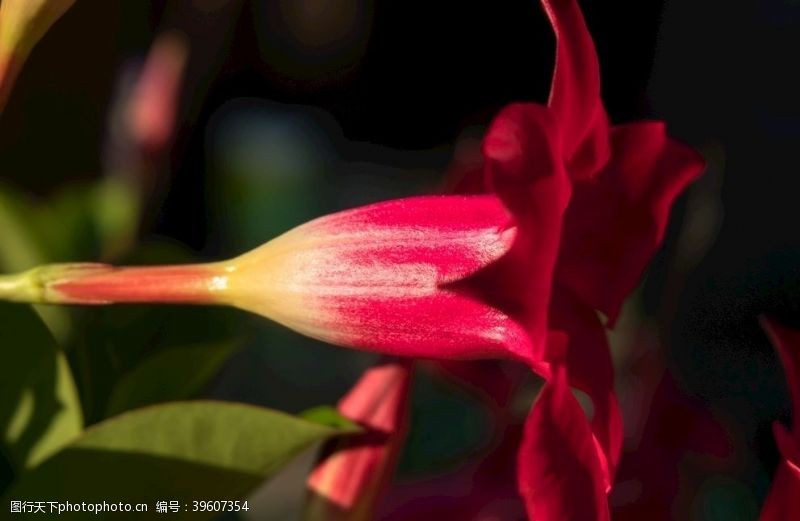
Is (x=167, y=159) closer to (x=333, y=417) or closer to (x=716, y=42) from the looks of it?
(x=333, y=417)

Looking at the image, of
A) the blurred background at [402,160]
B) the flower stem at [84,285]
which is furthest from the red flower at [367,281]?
the blurred background at [402,160]

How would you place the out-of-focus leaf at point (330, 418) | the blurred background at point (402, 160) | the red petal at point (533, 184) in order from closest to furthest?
the red petal at point (533, 184) → the out-of-focus leaf at point (330, 418) → the blurred background at point (402, 160)

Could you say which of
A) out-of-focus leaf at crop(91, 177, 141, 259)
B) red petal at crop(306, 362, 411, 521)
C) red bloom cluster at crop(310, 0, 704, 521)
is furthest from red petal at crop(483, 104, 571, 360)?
out-of-focus leaf at crop(91, 177, 141, 259)

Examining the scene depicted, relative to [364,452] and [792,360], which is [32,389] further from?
[792,360]

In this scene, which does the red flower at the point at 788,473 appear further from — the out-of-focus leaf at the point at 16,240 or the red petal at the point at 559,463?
the out-of-focus leaf at the point at 16,240

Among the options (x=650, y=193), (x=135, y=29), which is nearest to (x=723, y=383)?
(x=650, y=193)

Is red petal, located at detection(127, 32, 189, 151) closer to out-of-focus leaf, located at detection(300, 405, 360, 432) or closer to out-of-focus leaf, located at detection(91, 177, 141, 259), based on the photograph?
out-of-focus leaf, located at detection(91, 177, 141, 259)

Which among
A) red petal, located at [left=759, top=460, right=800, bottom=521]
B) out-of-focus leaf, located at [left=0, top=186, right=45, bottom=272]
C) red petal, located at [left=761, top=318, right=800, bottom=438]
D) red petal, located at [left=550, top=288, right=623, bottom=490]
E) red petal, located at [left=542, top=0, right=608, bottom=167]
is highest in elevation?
red petal, located at [left=542, top=0, right=608, bottom=167]
